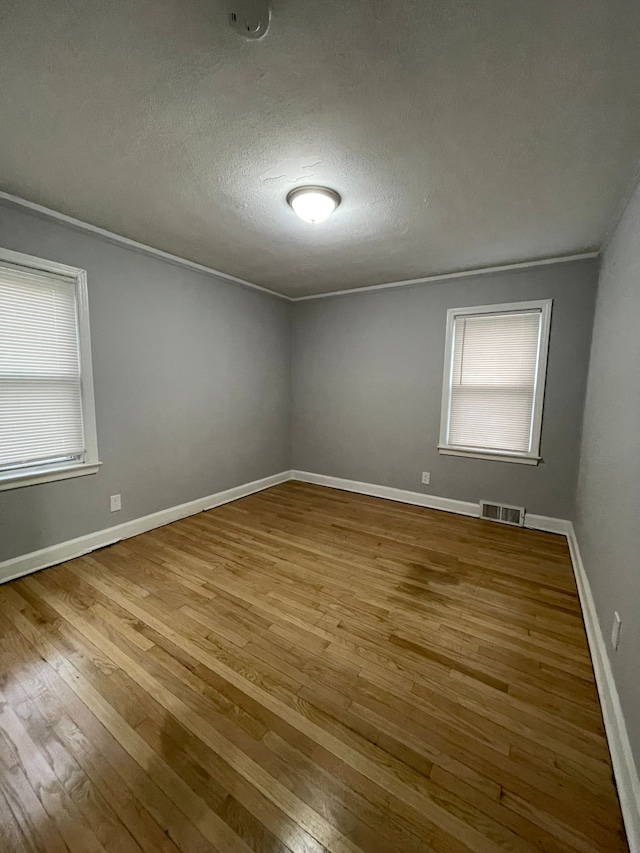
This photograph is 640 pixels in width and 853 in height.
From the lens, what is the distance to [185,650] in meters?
1.79

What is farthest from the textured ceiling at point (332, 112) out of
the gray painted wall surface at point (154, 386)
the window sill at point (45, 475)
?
the window sill at point (45, 475)

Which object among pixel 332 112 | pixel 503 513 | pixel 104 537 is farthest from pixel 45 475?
pixel 503 513

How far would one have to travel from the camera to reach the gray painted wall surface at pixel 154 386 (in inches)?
98.3

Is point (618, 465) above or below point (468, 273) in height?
below

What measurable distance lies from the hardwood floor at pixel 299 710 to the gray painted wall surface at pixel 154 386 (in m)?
0.51

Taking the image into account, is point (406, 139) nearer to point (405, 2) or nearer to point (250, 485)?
point (405, 2)

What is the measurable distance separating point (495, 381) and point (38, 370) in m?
3.91

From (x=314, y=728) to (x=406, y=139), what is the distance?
103 inches

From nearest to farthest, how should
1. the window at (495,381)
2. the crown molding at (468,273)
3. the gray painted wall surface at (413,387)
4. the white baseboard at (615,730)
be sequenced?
the white baseboard at (615,730)
the crown molding at (468,273)
the gray painted wall surface at (413,387)
the window at (495,381)

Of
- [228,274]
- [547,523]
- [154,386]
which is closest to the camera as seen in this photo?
[154,386]

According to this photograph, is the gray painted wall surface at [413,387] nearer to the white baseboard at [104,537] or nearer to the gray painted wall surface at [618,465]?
the gray painted wall surface at [618,465]

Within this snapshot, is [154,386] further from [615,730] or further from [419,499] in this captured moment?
[615,730]

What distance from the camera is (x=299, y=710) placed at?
1.46m

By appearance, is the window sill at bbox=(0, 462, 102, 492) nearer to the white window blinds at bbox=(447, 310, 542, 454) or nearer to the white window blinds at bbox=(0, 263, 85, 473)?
the white window blinds at bbox=(0, 263, 85, 473)
